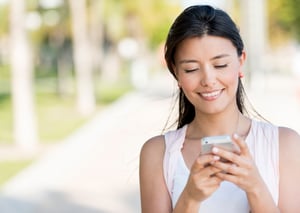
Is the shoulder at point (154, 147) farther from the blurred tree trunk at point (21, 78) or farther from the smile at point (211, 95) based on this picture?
the blurred tree trunk at point (21, 78)

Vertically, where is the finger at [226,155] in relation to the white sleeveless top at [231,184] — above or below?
above

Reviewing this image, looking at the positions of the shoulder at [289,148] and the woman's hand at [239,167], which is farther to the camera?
the shoulder at [289,148]

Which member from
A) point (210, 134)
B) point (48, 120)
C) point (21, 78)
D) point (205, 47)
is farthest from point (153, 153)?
point (48, 120)

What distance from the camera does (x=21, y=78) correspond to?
16078 millimetres

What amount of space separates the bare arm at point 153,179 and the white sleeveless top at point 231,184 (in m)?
0.02

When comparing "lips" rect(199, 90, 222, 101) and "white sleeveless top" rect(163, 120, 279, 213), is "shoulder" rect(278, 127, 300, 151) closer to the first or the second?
"white sleeveless top" rect(163, 120, 279, 213)

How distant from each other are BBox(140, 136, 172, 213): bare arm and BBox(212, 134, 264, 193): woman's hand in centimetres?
36

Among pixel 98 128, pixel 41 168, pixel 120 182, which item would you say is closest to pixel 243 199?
pixel 120 182

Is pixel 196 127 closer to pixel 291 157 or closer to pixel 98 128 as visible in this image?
pixel 291 157

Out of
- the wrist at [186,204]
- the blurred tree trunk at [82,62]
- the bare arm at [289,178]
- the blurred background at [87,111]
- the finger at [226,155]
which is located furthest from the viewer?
the blurred tree trunk at [82,62]

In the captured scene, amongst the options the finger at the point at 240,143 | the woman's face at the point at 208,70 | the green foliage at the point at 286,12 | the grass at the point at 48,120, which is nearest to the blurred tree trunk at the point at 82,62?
the grass at the point at 48,120

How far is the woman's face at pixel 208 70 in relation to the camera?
2.39m

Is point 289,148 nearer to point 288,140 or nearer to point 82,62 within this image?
point 288,140

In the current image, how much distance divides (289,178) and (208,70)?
0.40 metres
